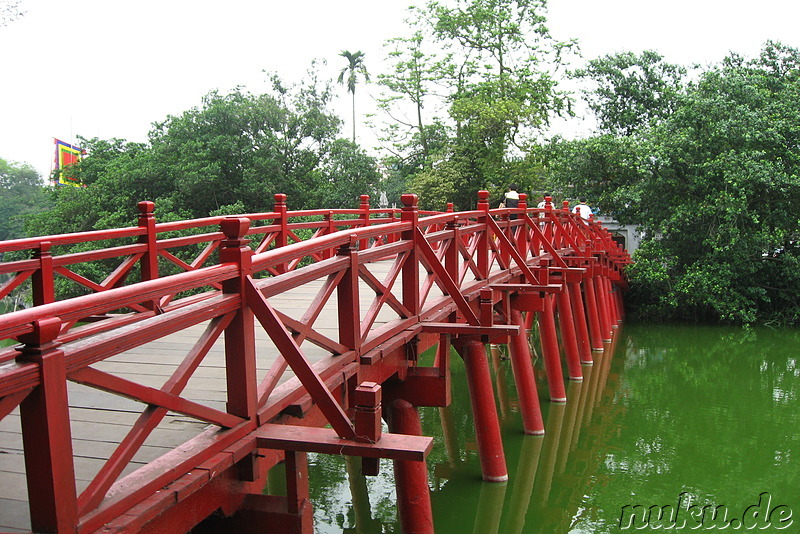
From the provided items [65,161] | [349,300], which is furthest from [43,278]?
[65,161]

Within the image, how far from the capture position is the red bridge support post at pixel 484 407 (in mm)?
7074

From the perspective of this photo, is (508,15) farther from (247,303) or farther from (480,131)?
(247,303)

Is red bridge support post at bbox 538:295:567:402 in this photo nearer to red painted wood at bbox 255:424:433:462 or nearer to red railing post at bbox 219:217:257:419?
red painted wood at bbox 255:424:433:462

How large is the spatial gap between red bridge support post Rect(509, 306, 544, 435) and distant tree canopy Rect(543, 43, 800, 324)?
978cm

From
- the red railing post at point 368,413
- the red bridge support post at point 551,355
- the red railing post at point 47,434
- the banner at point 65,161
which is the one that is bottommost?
the red bridge support post at point 551,355

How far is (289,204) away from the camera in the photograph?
2497cm

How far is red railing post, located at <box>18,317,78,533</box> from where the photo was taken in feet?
7.05

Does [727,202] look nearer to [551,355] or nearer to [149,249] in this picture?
[551,355]

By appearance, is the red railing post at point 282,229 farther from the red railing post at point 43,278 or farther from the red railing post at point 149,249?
the red railing post at point 43,278

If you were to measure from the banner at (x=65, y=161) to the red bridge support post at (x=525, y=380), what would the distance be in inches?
784

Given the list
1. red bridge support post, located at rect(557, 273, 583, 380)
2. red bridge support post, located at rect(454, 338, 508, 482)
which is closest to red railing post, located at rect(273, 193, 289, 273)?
red bridge support post, located at rect(454, 338, 508, 482)

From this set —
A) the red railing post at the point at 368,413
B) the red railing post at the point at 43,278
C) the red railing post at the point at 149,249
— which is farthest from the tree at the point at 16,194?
the red railing post at the point at 368,413

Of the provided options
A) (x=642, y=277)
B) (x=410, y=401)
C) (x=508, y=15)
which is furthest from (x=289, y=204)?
(x=410, y=401)

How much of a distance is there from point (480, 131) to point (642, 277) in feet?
24.9
